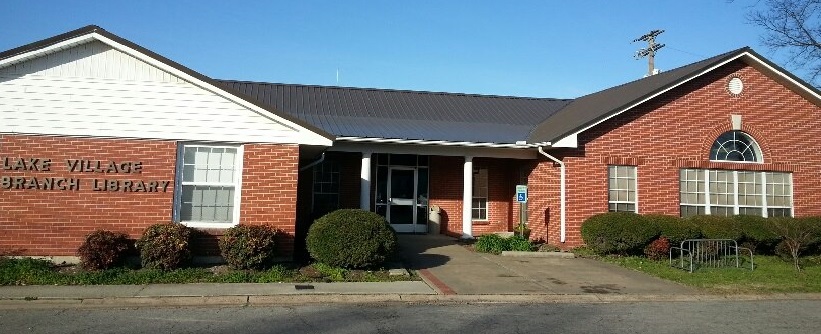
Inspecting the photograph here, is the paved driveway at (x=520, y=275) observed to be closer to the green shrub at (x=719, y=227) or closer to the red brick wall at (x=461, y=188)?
the green shrub at (x=719, y=227)

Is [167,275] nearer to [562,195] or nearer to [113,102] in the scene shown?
[113,102]

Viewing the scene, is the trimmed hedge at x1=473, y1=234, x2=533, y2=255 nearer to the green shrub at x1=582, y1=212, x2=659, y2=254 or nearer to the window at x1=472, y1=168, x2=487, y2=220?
the green shrub at x1=582, y1=212, x2=659, y2=254

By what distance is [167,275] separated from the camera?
400 inches

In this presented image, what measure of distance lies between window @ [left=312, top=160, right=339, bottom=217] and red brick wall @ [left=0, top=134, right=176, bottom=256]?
252 inches

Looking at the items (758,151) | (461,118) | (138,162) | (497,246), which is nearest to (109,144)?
(138,162)

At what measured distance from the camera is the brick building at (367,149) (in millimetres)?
11047

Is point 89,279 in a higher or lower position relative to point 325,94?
lower

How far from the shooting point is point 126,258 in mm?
10875

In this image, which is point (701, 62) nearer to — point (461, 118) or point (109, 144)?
point (461, 118)

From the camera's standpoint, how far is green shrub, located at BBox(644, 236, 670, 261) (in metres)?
13.7

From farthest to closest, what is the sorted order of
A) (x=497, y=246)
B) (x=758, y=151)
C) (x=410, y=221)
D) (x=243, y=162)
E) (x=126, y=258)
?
(x=410, y=221)
(x=758, y=151)
(x=497, y=246)
(x=243, y=162)
(x=126, y=258)

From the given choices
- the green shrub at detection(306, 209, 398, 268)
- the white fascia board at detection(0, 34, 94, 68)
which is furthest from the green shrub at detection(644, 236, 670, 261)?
the white fascia board at detection(0, 34, 94, 68)

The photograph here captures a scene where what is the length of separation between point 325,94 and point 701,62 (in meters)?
11.7

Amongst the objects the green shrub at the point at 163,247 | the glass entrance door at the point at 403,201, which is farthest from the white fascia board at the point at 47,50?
the glass entrance door at the point at 403,201
